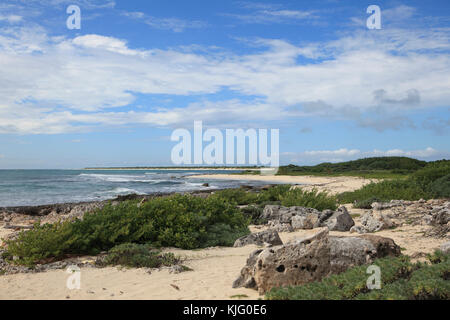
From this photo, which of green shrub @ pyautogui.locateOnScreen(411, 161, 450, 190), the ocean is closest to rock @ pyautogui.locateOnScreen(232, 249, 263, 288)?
green shrub @ pyautogui.locateOnScreen(411, 161, 450, 190)

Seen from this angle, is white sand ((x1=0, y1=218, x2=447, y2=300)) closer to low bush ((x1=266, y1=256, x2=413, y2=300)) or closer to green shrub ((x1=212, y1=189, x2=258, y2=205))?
low bush ((x1=266, y1=256, x2=413, y2=300))

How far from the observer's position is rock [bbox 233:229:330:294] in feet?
17.9

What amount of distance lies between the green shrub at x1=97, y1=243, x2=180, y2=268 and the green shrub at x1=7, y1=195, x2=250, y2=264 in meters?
0.75

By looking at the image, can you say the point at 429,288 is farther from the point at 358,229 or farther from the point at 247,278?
the point at 358,229

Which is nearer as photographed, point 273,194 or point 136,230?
point 136,230

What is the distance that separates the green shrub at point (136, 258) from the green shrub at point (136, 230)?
0.75 metres

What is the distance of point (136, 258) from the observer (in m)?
7.46

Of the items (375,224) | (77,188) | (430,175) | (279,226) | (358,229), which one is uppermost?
(430,175)

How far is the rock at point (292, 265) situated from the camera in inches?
215

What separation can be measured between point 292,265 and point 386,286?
1319 mm

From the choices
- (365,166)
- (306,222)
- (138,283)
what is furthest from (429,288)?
(365,166)
